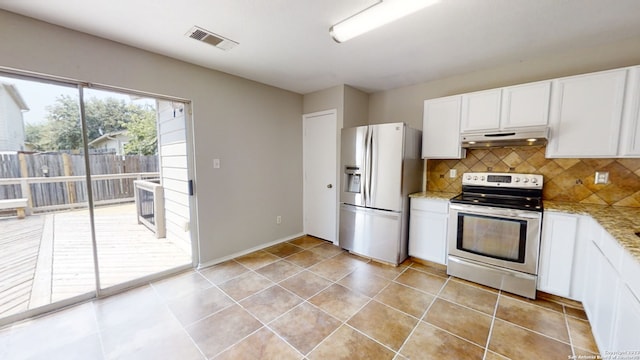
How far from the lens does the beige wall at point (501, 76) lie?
2285mm

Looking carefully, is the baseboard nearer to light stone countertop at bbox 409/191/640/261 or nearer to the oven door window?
the oven door window

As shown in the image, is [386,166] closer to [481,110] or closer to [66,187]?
[481,110]

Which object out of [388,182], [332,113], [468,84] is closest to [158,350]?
[388,182]

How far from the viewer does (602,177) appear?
2.38 m

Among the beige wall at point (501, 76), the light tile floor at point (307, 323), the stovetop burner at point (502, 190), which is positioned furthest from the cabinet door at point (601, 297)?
the beige wall at point (501, 76)

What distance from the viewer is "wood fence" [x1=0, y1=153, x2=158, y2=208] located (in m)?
1.94

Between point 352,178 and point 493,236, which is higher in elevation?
point 352,178

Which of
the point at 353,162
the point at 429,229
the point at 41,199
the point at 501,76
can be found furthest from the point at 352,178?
the point at 41,199

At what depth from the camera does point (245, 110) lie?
3.28 meters

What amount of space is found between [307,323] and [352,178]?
1962mm

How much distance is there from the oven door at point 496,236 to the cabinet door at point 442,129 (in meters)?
0.74

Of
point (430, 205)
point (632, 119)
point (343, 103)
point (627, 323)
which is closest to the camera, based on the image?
point (627, 323)

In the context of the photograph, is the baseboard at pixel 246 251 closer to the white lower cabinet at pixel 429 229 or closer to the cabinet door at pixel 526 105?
the white lower cabinet at pixel 429 229

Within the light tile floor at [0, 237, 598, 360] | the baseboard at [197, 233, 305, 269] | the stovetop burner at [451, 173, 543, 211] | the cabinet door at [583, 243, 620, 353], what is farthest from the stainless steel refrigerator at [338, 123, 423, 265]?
the cabinet door at [583, 243, 620, 353]
